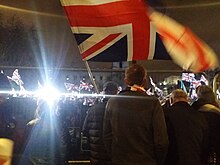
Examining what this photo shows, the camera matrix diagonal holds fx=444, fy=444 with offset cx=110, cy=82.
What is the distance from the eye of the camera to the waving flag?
4367mm

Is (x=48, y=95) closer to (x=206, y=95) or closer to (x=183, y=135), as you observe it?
(x=206, y=95)

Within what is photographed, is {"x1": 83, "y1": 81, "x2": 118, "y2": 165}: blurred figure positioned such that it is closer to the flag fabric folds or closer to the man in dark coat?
the flag fabric folds

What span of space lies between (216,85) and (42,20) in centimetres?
1739

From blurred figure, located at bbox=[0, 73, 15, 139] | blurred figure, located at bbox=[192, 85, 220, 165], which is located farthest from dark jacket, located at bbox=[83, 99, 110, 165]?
blurred figure, located at bbox=[0, 73, 15, 139]

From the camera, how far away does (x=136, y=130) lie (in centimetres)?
381

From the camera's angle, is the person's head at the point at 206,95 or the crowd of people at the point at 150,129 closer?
the crowd of people at the point at 150,129

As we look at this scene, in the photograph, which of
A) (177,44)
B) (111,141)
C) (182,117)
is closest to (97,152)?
(111,141)

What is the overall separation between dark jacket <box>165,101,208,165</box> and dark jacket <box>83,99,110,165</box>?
72 centimetres

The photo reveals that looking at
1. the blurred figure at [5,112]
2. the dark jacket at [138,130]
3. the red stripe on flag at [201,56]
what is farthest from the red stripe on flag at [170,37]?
the blurred figure at [5,112]

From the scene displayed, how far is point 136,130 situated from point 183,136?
0.68m

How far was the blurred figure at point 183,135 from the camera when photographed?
428 cm

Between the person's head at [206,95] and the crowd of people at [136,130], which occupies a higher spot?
the person's head at [206,95]

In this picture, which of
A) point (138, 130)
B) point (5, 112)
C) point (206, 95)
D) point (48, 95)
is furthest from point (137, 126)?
point (48, 95)

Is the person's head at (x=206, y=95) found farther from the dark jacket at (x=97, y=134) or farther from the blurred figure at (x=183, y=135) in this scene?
the dark jacket at (x=97, y=134)
